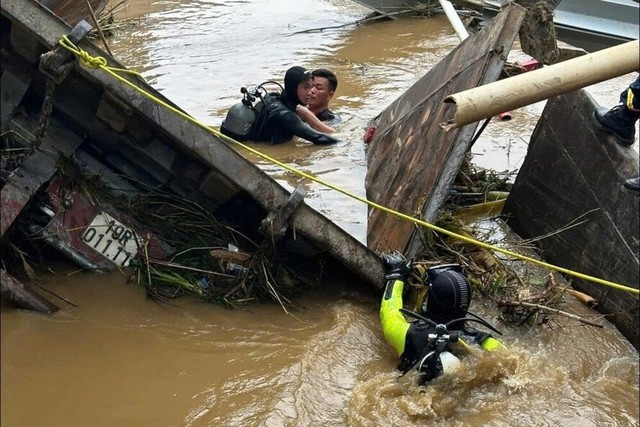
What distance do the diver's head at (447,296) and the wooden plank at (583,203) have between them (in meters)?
1.04

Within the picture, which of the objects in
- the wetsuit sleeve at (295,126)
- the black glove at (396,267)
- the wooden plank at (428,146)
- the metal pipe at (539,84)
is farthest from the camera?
the wetsuit sleeve at (295,126)

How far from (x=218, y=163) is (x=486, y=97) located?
5.66 feet

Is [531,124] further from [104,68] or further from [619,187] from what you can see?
[104,68]

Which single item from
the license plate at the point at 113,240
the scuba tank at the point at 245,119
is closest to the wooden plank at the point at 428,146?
the scuba tank at the point at 245,119

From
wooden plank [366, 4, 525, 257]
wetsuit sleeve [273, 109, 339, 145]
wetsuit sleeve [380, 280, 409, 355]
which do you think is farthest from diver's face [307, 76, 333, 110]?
wetsuit sleeve [380, 280, 409, 355]

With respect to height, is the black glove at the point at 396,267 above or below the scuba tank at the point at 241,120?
above

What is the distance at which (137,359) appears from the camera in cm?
409

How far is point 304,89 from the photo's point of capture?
7.22 meters

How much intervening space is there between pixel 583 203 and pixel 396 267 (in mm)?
1339

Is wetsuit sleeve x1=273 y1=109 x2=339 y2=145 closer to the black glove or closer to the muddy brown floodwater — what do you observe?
the muddy brown floodwater

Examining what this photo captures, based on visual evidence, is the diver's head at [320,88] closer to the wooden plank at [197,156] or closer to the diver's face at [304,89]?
the diver's face at [304,89]

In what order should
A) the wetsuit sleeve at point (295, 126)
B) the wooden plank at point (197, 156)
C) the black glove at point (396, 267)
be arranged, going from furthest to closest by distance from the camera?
the wetsuit sleeve at point (295, 126), the black glove at point (396, 267), the wooden plank at point (197, 156)

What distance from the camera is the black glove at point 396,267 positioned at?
4582mm

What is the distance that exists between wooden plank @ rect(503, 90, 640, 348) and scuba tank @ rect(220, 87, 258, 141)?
2.53 m
